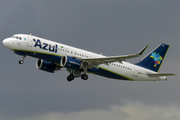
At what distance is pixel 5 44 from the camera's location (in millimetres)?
57250

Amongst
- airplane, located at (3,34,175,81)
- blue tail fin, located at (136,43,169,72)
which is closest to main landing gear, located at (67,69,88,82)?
airplane, located at (3,34,175,81)

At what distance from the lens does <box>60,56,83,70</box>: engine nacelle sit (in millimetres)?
58844

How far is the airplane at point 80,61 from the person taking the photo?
57.5 meters

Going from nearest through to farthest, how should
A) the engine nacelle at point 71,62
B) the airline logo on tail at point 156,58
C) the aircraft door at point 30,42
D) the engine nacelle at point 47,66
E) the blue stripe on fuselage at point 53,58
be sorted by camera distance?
the aircraft door at point 30,42
the blue stripe on fuselage at point 53,58
the engine nacelle at point 71,62
the engine nacelle at point 47,66
the airline logo on tail at point 156,58

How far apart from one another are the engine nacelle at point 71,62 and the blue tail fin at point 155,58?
50.8 feet

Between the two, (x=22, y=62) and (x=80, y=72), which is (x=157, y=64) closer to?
(x=80, y=72)

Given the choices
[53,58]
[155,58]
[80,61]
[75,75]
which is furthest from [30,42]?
[155,58]

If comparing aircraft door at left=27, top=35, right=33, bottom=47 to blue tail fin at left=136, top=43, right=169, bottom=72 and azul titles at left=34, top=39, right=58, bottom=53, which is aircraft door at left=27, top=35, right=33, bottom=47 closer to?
azul titles at left=34, top=39, right=58, bottom=53

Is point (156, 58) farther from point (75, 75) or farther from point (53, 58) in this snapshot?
point (53, 58)

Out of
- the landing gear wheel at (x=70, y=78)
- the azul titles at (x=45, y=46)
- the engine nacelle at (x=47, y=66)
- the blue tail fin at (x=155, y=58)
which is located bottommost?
the landing gear wheel at (x=70, y=78)

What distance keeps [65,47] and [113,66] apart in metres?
10.5

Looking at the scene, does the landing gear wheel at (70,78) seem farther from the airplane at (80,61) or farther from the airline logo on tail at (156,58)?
the airline logo on tail at (156,58)

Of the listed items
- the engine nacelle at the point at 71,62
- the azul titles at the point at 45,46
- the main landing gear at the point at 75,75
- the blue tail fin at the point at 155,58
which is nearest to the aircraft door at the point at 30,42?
the azul titles at the point at 45,46

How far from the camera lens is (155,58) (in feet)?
237
